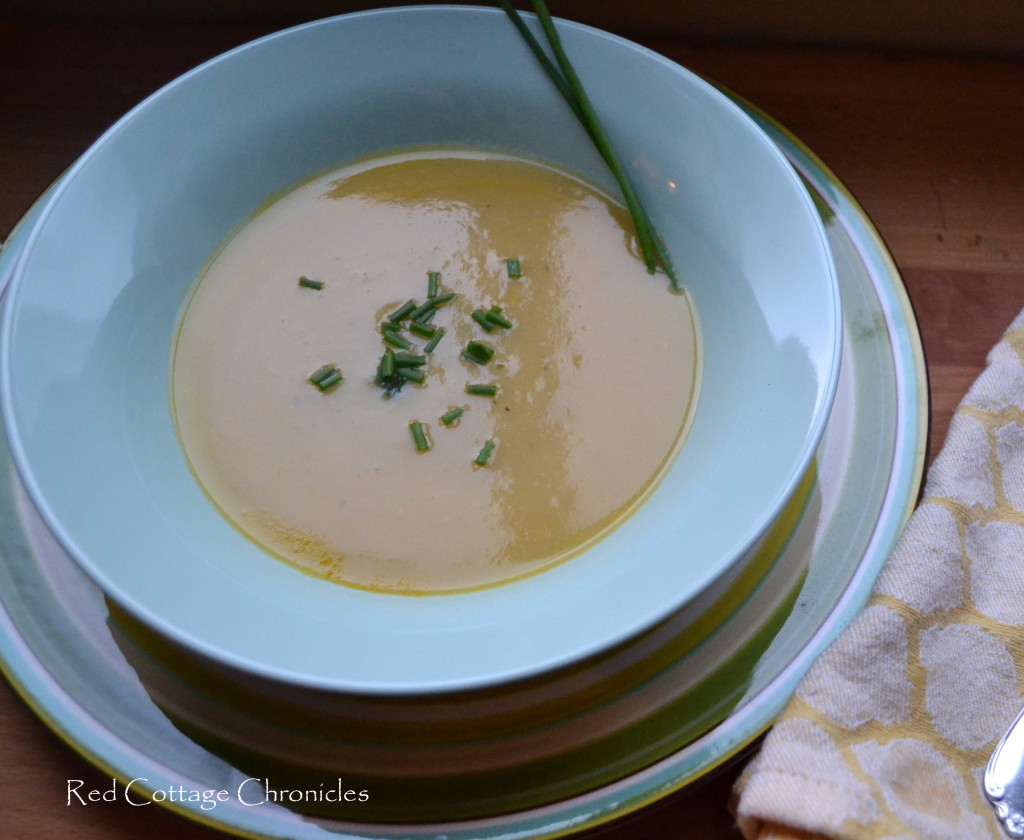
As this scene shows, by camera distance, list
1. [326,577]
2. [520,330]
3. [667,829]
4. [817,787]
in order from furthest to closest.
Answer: [520,330]
[326,577]
[667,829]
[817,787]

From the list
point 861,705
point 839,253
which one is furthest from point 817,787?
point 839,253

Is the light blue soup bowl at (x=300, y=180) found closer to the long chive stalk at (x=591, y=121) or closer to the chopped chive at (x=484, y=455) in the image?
the long chive stalk at (x=591, y=121)

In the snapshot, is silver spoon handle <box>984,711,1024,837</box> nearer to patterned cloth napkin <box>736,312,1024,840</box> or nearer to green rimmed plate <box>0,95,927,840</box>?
patterned cloth napkin <box>736,312,1024,840</box>

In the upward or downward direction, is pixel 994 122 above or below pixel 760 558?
above

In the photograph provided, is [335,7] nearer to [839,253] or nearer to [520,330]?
[520,330]

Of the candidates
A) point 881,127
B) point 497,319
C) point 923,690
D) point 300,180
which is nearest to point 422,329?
point 497,319

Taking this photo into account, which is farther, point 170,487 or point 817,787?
point 170,487

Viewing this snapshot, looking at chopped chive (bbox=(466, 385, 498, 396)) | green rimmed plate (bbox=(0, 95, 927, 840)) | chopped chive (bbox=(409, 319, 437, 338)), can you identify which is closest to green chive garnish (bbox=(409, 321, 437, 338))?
chopped chive (bbox=(409, 319, 437, 338))
